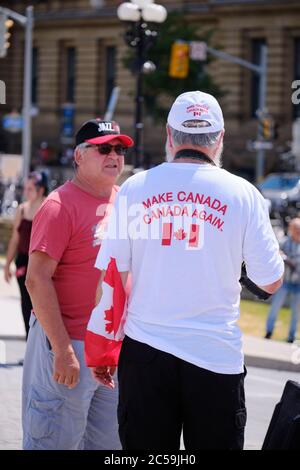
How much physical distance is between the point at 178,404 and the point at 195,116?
1106 mm

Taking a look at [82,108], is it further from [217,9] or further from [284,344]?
[284,344]

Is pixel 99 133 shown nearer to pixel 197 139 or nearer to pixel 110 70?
pixel 197 139

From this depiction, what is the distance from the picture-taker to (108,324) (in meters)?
4.65

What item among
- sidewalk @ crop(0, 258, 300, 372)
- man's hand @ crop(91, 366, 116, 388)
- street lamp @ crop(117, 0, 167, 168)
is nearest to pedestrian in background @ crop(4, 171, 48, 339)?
sidewalk @ crop(0, 258, 300, 372)

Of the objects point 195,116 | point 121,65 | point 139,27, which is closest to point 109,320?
point 195,116

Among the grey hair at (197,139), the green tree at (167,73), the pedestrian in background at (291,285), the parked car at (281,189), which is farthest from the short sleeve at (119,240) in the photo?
the green tree at (167,73)

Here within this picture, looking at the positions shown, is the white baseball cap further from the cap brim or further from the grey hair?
the cap brim

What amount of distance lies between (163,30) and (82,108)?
45.8 ft

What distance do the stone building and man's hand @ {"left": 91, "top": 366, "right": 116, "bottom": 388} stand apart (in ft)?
152

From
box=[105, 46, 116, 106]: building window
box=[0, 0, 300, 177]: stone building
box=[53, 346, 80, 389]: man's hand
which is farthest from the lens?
box=[105, 46, 116, 106]: building window

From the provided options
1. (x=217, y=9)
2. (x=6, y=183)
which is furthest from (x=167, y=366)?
(x=217, y=9)

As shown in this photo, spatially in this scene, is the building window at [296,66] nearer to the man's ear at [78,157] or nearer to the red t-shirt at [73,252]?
the man's ear at [78,157]

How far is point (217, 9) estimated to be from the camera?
55.7 meters

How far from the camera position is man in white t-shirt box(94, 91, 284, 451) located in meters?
4.43
